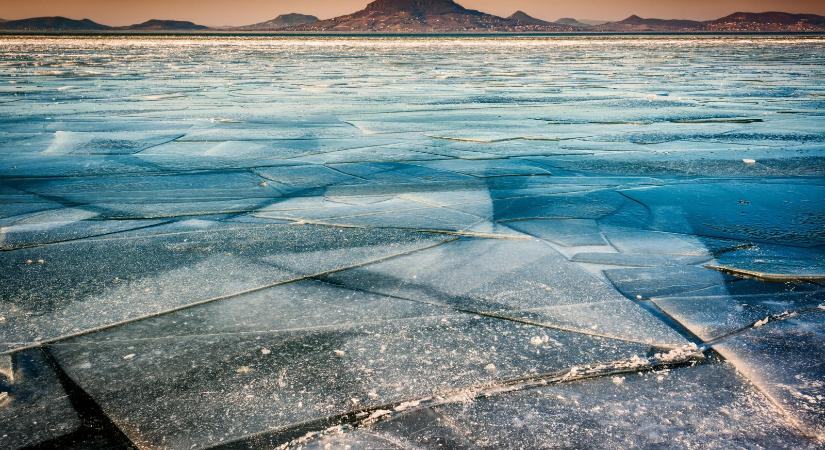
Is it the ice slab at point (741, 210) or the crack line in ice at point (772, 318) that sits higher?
the ice slab at point (741, 210)

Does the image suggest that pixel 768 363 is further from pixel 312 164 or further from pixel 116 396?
pixel 312 164

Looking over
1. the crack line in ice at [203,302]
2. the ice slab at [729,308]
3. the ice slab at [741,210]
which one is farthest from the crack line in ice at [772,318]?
the crack line in ice at [203,302]

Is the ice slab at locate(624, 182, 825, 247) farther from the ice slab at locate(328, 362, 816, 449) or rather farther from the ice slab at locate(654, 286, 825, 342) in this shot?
the ice slab at locate(328, 362, 816, 449)

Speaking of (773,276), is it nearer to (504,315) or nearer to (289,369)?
(504,315)

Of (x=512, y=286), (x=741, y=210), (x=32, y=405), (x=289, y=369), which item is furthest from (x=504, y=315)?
(x=741, y=210)

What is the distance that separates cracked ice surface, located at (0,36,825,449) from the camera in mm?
1427

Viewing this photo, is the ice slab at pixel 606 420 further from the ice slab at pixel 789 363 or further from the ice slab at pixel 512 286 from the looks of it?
the ice slab at pixel 512 286

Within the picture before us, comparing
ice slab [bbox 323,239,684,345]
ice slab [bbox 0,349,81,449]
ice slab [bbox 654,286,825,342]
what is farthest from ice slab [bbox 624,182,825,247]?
ice slab [bbox 0,349,81,449]

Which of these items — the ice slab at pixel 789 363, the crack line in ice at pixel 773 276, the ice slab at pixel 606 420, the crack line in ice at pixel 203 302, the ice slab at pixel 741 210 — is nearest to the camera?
the ice slab at pixel 606 420

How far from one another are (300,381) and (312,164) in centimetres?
303

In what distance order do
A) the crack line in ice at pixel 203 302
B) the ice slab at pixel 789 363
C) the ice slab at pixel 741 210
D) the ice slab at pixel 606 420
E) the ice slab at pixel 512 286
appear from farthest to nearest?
1. the ice slab at pixel 741 210
2. the ice slab at pixel 512 286
3. the crack line in ice at pixel 203 302
4. the ice slab at pixel 789 363
5. the ice slab at pixel 606 420

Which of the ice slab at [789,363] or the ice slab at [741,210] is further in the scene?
the ice slab at [741,210]

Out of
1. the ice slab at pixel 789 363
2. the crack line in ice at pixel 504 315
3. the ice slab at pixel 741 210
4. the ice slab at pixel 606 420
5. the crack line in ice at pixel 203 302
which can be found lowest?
the ice slab at pixel 606 420

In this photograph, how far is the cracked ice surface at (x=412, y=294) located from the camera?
1.43m
